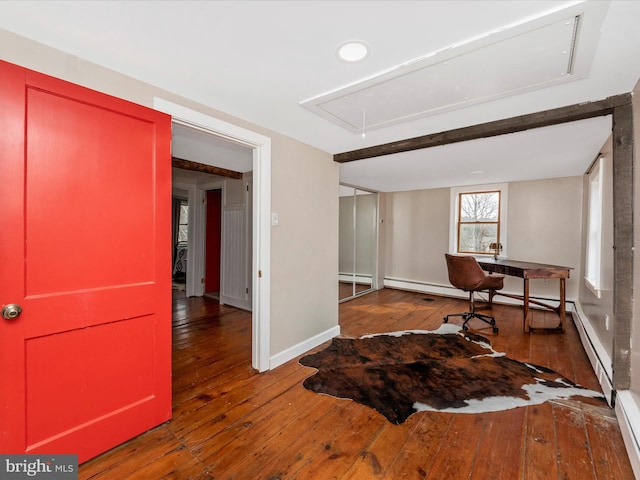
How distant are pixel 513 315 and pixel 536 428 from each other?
294cm

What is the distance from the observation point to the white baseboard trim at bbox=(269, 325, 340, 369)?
2701 millimetres

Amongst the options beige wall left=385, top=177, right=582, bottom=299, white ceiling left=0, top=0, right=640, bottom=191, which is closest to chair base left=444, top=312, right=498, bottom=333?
beige wall left=385, top=177, right=582, bottom=299

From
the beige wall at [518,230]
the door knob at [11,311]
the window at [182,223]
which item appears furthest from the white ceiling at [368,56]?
the window at [182,223]

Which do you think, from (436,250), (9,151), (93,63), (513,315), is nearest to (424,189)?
(436,250)

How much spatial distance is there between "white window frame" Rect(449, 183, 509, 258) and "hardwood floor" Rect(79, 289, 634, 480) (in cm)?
276

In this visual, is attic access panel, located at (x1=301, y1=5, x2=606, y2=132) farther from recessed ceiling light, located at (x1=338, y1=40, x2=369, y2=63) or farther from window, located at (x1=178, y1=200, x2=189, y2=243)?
window, located at (x1=178, y1=200, x2=189, y2=243)

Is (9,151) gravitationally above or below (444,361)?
above

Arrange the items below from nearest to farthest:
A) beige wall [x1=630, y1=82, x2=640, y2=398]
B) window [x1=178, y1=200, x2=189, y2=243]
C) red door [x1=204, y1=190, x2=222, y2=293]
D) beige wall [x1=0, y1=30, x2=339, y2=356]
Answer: beige wall [x1=630, y1=82, x2=640, y2=398]
beige wall [x1=0, y1=30, x2=339, y2=356]
red door [x1=204, y1=190, x2=222, y2=293]
window [x1=178, y1=200, x2=189, y2=243]

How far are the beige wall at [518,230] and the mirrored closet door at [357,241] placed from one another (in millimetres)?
622

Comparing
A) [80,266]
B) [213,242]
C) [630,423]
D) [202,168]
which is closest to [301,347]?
[80,266]

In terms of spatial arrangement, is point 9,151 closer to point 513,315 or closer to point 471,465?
point 471,465

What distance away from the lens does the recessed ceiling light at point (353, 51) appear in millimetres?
1414

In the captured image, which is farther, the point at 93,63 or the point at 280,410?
the point at 280,410

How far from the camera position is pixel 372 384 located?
2365 mm
